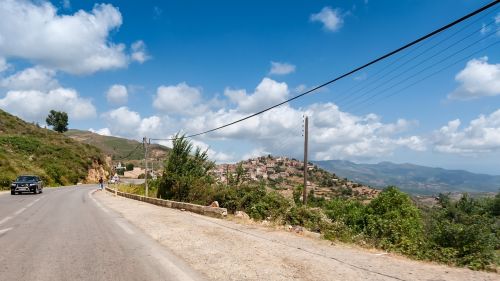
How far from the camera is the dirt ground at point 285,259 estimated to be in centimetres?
669

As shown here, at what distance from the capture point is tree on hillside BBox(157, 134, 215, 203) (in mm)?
28109

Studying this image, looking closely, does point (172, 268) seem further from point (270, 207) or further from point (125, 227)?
point (270, 207)

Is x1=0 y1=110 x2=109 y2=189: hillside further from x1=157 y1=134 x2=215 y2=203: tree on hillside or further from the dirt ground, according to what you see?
the dirt ground

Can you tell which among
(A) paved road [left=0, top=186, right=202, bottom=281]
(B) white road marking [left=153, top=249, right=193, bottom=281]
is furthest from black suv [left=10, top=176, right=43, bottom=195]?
(B) white road marking [left=153, top=249, right=193, bottom=281]

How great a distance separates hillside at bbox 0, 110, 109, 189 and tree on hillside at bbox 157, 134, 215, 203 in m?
30.7

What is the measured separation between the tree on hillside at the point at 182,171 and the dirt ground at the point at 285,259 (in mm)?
16456

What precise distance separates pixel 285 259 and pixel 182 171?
929 inches

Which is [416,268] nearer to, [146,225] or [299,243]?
[299,243]

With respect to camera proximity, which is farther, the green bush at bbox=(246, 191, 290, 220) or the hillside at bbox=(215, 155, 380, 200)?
the hillside at bbox=(215, 155, 380, 200)

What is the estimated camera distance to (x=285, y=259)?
7.91 m

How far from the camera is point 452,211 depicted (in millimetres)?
Result: 66500

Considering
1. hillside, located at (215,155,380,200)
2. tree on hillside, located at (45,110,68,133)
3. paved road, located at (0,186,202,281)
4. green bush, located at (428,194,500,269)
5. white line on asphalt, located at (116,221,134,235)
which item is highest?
tree on hillside, located at (45,110,68,133)

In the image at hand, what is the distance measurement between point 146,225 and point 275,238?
184 inches

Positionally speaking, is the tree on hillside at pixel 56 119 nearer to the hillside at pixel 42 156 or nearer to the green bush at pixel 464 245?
the hillside at pixel 42 156
